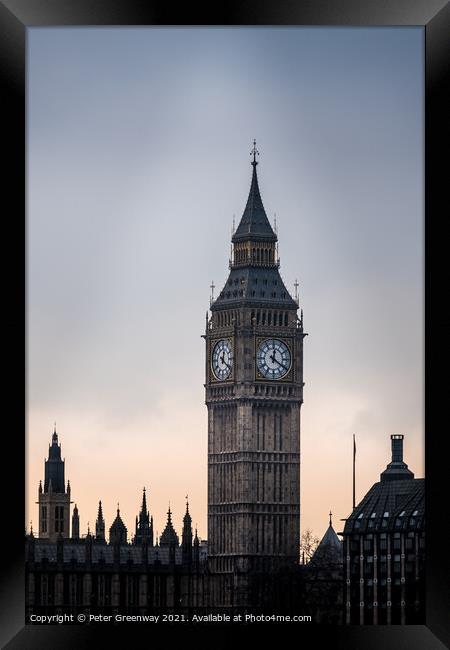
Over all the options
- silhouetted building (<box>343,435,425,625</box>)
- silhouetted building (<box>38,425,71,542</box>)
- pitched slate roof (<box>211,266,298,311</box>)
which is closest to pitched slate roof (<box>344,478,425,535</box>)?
silhouetted building (<box>343,435,425,625</box>)

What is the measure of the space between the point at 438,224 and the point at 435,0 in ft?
2.09

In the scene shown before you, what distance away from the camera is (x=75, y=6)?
5895 mm

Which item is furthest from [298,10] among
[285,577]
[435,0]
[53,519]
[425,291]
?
[53,519]

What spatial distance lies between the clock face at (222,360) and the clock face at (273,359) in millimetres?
Result: 1014

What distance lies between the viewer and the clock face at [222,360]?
167 ft

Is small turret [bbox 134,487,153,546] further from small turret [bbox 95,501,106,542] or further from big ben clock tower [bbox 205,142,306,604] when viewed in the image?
big ben clock tower [bbox 205,142,306,604]

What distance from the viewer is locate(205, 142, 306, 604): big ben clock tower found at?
5069 centimetres

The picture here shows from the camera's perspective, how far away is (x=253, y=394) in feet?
170

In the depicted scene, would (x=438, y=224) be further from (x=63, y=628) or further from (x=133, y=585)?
(x=133, y=585)

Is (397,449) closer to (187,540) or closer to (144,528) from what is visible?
(187,540)

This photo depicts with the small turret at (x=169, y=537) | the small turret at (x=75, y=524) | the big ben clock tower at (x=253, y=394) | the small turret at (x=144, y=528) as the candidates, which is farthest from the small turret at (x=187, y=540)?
the small turret at (x=75, y=524)

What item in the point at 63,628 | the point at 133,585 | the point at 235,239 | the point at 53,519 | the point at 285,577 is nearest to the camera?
the point at 63,628

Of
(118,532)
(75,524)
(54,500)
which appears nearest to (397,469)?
(118,532)

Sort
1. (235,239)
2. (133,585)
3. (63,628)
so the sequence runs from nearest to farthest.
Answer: (63,628)
(133,585)
(235,239)
